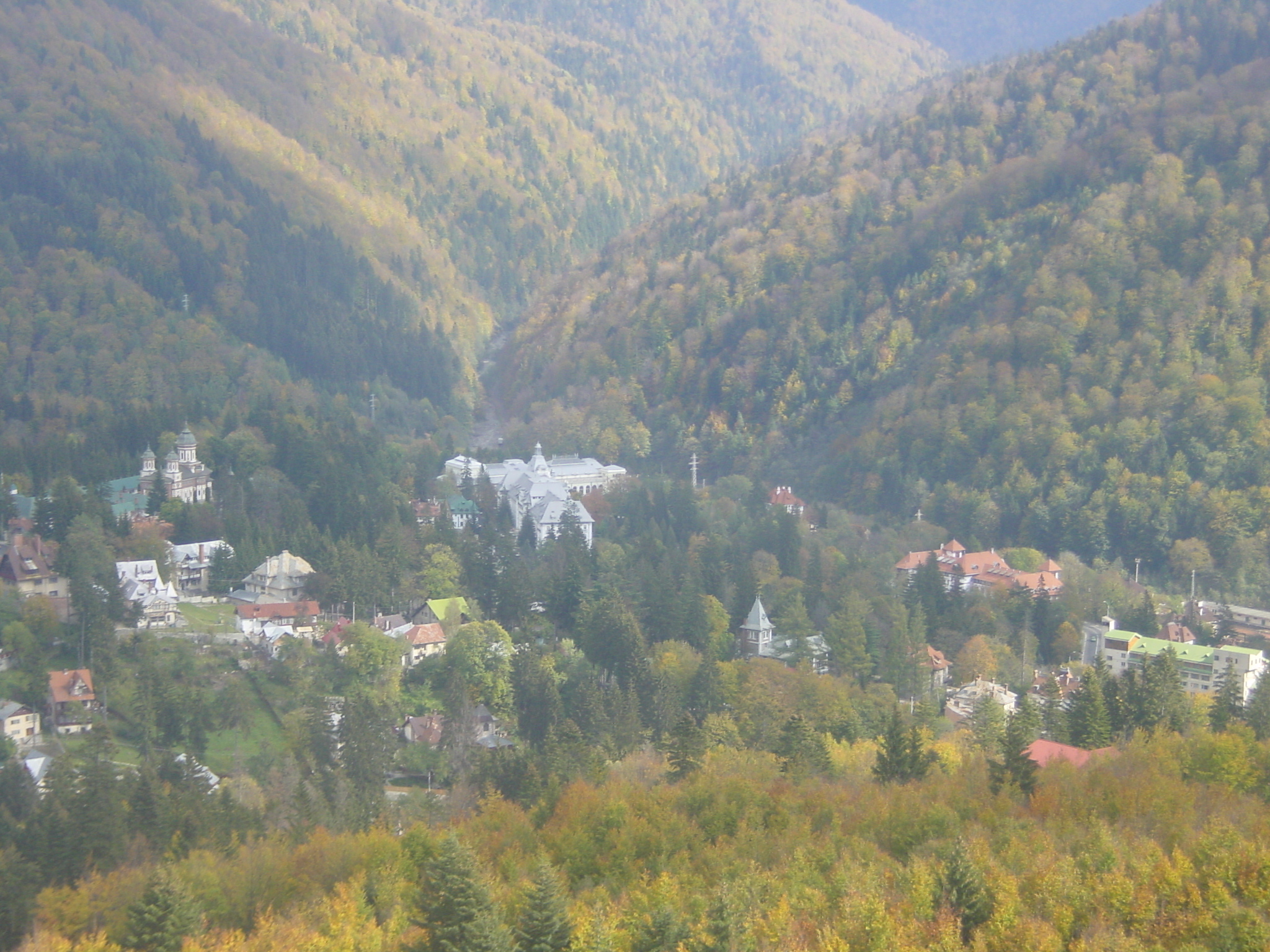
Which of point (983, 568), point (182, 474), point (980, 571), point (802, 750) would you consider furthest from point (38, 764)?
point (983, 568)

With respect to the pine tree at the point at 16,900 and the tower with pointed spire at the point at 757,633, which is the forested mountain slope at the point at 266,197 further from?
the pine tree at the point at 16,900

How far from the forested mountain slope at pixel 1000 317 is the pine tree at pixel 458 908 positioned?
45.6m

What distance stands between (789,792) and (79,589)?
25365 millimetres

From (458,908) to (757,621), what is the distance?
29.2 m

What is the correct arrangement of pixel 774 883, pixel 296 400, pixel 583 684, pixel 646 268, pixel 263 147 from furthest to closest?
1. pixel 263 147
2. pixel 646 268
3. pixel 296 400
4. pixel 583 684
5. pixel 774 883

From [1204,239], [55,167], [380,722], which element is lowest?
[380,722]

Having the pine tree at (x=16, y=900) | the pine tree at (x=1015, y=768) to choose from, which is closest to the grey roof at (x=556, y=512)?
the pine tree at (x=1015, y=768)

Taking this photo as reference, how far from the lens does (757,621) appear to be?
51.8 metres

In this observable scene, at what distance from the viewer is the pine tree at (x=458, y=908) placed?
2288 cm

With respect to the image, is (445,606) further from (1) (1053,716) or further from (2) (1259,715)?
(2) (1259,715)

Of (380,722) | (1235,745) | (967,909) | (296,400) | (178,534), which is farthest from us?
(296,400)

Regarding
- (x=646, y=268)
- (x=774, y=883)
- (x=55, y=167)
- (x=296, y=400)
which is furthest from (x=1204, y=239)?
(x=55, y=167)

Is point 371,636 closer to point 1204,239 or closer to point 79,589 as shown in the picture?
point 79,589

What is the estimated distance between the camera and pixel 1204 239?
7662 centimetres
